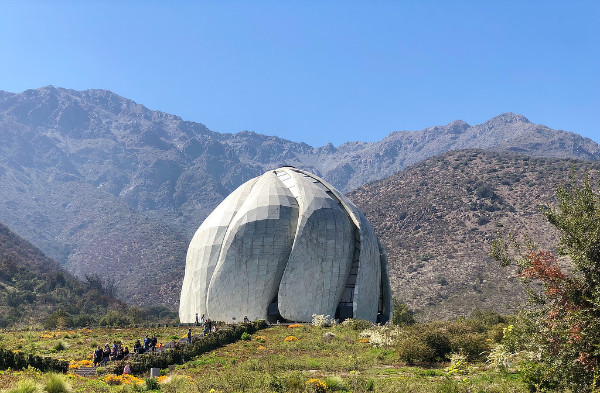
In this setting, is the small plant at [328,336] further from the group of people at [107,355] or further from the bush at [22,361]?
the bush at [22,361]

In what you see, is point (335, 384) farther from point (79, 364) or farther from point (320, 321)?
point (320, 321)

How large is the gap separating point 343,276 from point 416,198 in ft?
217

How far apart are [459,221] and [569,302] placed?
7606 centimetres

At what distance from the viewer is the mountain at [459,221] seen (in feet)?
221

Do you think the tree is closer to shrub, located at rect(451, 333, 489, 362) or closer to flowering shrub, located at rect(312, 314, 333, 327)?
shrub, located at rect(451, 333, 489, 362)

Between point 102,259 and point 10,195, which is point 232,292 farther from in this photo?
point 10,195

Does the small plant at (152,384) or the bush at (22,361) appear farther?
the bush at (22,361)

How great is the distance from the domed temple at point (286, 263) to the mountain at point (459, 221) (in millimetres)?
26243

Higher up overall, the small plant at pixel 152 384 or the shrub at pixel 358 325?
the shrub at pixel 358 325

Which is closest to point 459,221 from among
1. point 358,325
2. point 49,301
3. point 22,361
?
point 49,301

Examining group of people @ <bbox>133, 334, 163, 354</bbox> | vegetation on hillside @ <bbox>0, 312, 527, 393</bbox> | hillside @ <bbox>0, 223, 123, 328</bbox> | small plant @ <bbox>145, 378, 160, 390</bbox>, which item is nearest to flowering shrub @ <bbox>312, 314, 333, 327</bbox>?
vegetation on hillside @ <bbox>0, 312, 527, 393</bbox>

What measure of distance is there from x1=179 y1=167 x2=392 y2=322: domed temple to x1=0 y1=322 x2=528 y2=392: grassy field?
2.75 metres

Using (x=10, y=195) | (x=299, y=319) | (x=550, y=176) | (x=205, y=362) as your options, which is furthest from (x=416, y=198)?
(x=10, y=195)

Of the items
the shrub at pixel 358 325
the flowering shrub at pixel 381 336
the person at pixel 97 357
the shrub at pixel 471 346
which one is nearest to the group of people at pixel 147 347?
the person at pixel 97 357
